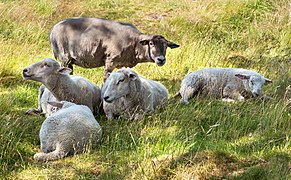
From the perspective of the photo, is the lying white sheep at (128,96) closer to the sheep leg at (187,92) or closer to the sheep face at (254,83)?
the sheep leg at (187,92)

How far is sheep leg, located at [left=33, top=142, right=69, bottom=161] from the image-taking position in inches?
213

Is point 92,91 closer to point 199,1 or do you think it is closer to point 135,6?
point 199,1

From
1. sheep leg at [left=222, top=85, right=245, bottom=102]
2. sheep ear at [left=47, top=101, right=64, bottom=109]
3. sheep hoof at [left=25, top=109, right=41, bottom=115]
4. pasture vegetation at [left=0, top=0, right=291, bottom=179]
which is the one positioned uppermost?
sheep ear at [left=47, top=101, right=64, bottom=109]

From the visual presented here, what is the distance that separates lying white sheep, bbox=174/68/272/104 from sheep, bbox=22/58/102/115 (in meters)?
1.38

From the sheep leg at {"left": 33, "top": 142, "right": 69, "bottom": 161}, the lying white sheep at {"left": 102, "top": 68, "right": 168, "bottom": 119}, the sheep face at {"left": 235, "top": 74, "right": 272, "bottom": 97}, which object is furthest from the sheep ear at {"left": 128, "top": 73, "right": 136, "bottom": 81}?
the sheep face at {"left": 235, "top": 74, "right": 272, "bottom": 97}

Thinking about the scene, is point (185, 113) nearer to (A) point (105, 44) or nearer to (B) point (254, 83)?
(B) point (254, 83)

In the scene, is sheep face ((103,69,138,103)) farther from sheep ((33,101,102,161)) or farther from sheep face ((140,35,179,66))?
sheep face ((140,35,179,66))

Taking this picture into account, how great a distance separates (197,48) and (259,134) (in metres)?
4.03

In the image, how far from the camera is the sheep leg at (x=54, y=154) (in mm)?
5414

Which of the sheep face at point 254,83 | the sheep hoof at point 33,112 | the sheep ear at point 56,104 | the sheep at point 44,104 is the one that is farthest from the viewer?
the sheep face at point 254,83

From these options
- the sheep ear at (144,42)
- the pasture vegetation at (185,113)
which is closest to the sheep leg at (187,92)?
the pasture vegetation at (185,113)

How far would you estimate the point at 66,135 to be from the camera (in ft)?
18.2

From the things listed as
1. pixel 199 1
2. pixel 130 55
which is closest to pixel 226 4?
pixel 199 1

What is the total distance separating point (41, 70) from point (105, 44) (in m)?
2.18
